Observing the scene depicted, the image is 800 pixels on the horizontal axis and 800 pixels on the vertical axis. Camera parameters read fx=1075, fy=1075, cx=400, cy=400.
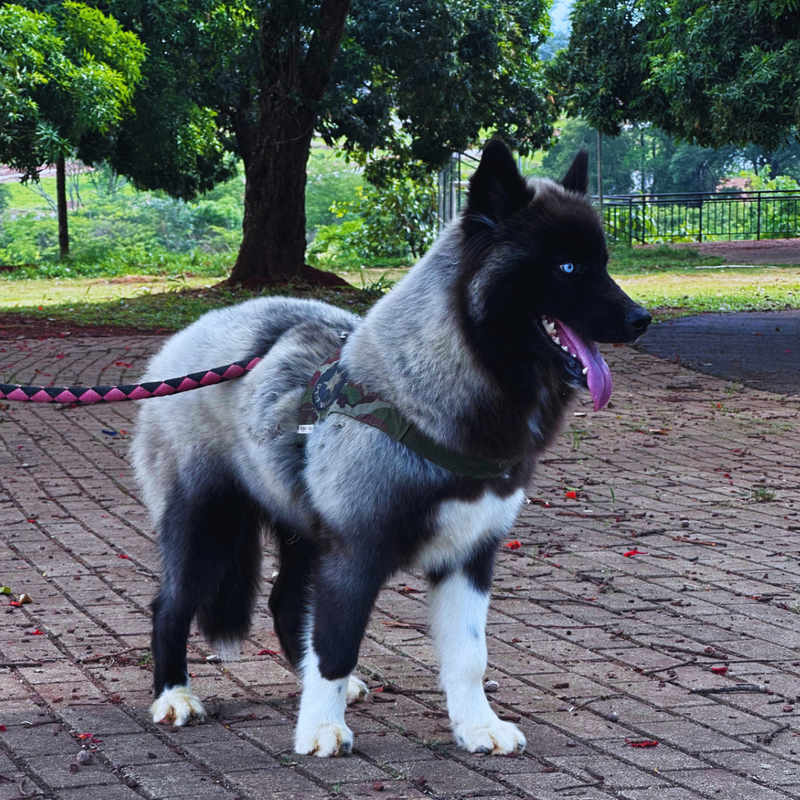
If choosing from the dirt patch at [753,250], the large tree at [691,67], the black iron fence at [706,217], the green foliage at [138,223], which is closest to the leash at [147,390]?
the large tree at [691,67]

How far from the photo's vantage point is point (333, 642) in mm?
3385

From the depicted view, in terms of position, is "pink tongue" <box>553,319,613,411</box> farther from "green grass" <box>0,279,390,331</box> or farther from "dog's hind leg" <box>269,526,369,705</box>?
"green grass" <box>0,279,390,331</box>

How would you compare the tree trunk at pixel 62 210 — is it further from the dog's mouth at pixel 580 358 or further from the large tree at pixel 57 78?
the dog's mouth at pixel 580 358

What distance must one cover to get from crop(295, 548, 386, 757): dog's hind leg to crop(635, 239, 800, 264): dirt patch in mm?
24459

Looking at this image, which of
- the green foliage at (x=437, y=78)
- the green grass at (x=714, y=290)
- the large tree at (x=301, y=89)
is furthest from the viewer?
the green foliage at (x=437, y=78)

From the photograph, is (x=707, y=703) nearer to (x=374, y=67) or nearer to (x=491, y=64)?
Answer: (x=374, y=67)

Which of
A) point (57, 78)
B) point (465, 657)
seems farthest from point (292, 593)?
point (57, 78)

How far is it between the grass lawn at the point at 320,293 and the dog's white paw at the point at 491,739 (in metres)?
10.8

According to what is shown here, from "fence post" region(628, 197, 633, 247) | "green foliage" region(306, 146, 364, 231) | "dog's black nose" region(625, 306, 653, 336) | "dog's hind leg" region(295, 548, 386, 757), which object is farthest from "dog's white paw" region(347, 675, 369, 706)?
"green foliage" region(306, 146, 364, 231)

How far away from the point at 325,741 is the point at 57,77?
46.1ft

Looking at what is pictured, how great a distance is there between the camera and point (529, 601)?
5.10 meters

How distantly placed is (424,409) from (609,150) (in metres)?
73.7

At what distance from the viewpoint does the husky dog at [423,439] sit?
10.6 ft

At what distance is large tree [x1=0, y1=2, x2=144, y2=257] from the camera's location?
14.4 metres
